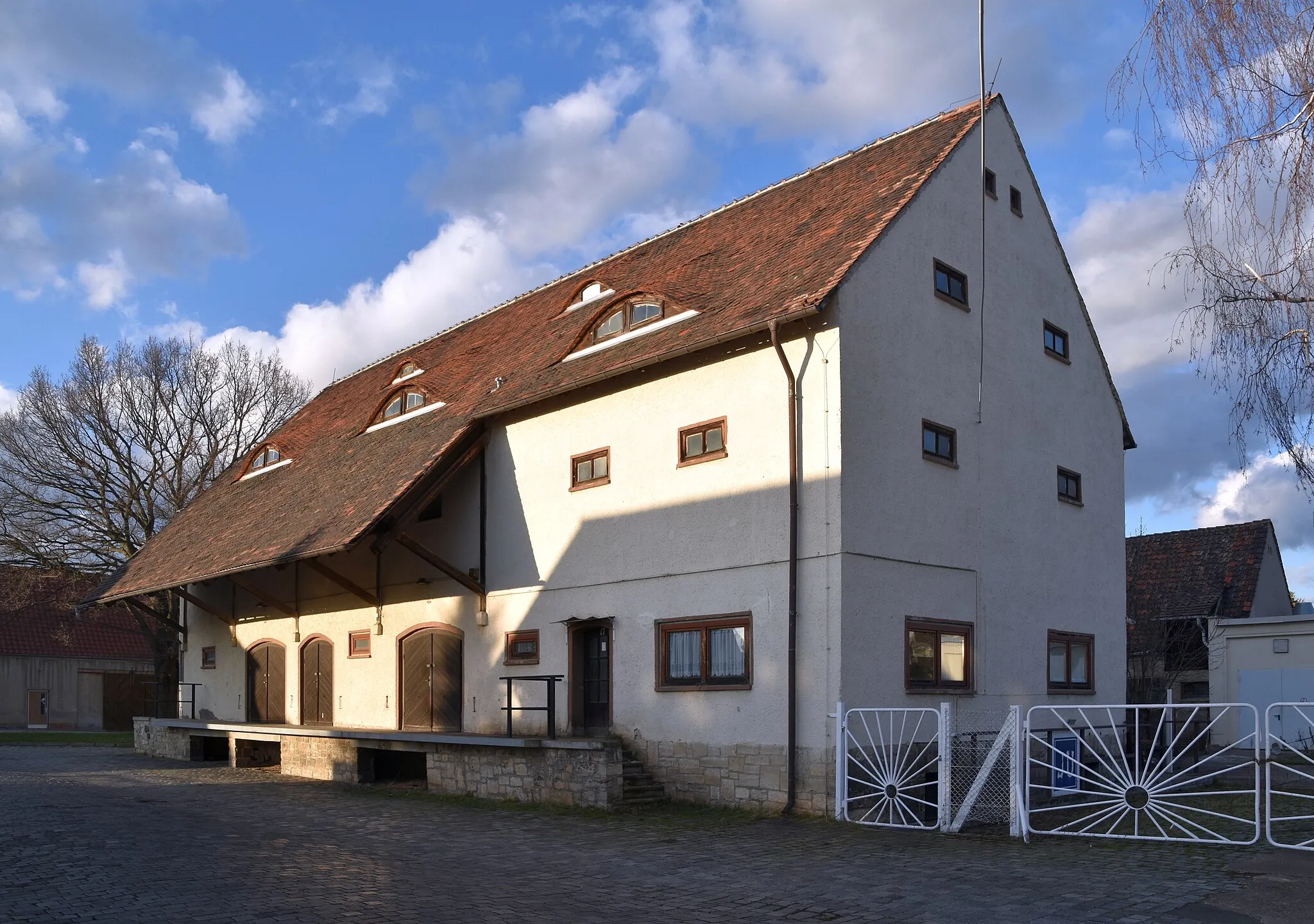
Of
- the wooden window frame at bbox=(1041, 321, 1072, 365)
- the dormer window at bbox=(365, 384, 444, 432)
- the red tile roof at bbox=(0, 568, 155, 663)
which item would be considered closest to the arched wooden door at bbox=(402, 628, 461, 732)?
the dormer window at bbox=(365, 384, 444, 432)

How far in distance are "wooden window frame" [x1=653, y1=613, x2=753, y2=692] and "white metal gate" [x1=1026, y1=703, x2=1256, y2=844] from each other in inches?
140

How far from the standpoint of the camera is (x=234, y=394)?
39.4 metres

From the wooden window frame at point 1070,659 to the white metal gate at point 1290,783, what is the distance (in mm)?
2643

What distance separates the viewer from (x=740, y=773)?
1532 cm

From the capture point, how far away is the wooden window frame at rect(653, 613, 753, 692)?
15539 mm

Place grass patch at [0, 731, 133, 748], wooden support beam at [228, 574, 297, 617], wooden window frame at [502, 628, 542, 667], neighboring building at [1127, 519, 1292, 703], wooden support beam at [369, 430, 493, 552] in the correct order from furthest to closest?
grass patch at [0, 731, 133, 748] < neighboring building at [1127, 519, 1292, 703] < wooden support beam at [228, 574, 297, 617] < wooden window frame at [502, 628, 542, 667] < wooden support beam at [369, 430, 493, 552]

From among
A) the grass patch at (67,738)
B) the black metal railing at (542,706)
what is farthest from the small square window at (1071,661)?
the grass patch at (67,738)

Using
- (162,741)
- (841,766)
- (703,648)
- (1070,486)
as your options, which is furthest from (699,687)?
(162,741)

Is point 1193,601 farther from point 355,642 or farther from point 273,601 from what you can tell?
point 273,601

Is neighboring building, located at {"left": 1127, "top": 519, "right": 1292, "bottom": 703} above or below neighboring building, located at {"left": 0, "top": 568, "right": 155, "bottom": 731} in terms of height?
above

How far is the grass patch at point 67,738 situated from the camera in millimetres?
34094

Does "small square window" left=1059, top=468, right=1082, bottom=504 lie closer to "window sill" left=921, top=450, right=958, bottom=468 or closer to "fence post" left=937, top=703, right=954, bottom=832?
"window sill" left=921, top=450, right=958, bottom=468

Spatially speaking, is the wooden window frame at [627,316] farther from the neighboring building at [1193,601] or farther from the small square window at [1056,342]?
the neighboring building at [1193,601]

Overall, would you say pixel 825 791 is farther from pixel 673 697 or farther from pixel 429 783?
pixel 429 783
